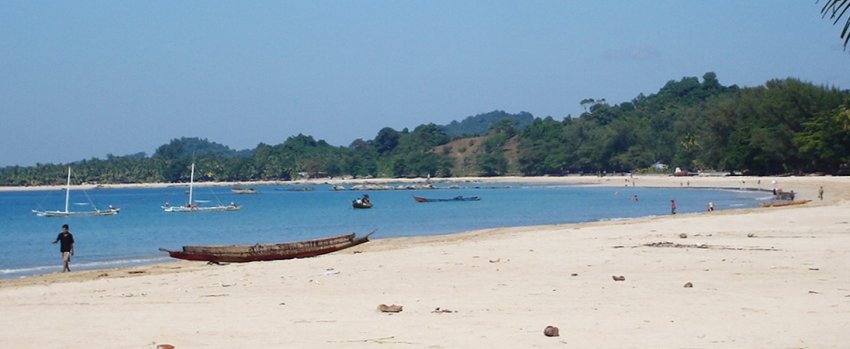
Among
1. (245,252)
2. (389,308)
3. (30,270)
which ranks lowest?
(30,270)

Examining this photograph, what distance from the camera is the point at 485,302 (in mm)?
13711

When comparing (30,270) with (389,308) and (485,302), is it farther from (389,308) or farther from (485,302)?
(485,302)

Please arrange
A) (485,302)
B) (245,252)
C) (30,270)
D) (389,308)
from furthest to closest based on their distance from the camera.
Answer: (30,270) < (245,252) < (485,302) < (389,308)

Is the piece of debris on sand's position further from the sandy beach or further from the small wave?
the small wave

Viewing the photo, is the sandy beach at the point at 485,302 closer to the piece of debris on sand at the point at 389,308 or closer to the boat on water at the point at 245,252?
the piece of debris on sand at the point at 389,308


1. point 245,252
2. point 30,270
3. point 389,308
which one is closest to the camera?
point 389,308

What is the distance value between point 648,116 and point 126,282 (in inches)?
7362

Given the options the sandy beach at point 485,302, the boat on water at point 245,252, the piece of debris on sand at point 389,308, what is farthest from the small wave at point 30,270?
the piece of debris on sand at point 389,308

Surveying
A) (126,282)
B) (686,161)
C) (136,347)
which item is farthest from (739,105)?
(136,347)

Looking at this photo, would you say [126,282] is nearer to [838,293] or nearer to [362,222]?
[838,293]

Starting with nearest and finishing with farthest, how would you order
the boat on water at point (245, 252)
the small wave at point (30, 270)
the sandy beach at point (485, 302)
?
the sandy beach at point (485, 302) < the boat on water at point (245, 252) < the small wave at point (30, 270)

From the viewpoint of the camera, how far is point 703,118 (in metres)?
152

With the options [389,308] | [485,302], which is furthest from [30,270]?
[485,302]

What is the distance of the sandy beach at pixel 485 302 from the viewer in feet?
35.2
